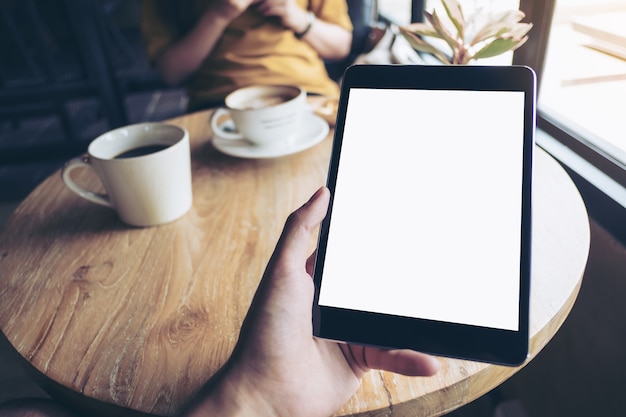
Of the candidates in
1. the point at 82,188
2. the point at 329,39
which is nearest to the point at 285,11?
the point at 329,39

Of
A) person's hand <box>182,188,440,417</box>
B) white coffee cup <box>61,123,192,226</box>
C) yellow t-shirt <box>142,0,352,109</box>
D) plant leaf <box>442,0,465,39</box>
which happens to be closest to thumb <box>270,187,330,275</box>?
person's hand <box>182,188,440,417</box>

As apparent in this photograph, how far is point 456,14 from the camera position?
0.63 m

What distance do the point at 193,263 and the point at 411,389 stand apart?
0.30 meters

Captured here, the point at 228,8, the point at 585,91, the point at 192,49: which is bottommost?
the point at 585,91

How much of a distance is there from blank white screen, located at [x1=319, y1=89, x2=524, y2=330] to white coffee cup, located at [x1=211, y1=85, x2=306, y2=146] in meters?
0.28

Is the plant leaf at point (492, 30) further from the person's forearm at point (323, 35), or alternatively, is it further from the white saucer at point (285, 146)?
the person's forearm at point (323, 35)

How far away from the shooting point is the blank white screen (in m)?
0.42

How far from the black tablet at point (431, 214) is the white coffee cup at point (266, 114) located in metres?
0.27

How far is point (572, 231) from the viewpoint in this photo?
55cm

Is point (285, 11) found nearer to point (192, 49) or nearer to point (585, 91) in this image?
point (192, 49)

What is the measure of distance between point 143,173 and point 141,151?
0.32 feet

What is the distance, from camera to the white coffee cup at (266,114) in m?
0.74

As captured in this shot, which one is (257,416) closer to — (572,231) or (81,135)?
(572,231)

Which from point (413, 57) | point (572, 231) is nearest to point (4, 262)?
point (572, 231)
